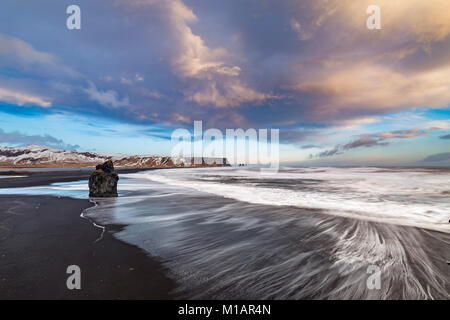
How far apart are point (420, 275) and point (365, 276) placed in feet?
4.03

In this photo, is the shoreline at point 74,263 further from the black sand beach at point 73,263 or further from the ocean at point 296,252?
the ocean at point 296,252

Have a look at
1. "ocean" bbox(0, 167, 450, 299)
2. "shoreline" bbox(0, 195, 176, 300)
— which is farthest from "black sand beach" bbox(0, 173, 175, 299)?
"ocean" bbox(0, 167, 450, 299)

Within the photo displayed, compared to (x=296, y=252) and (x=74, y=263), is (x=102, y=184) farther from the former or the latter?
(x=296, y=252)

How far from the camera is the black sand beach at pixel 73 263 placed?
3729 millimetres

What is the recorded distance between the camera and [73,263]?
16.0 ft

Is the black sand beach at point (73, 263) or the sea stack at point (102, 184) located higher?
the sea stack at point (102, 184)

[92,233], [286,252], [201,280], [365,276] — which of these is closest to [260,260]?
[286,252]

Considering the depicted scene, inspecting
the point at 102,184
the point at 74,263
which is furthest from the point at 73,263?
the point at 102,184

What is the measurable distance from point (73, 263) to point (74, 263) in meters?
0.02

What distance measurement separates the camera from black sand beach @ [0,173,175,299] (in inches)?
147

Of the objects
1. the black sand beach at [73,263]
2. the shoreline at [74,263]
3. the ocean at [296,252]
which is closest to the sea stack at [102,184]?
the ocean at [296,252]
